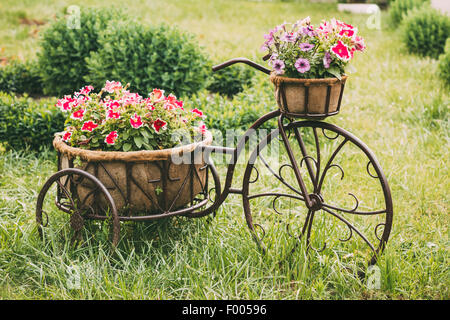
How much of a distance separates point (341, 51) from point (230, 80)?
369 centimetres

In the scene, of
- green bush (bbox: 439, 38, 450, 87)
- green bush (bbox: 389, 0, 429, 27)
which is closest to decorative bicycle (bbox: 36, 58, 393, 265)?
green bush (bbox: 439, 38, 450, 87)

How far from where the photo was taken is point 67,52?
17.5 feet

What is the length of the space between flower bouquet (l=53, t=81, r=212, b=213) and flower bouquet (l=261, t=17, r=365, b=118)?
0.64 metres

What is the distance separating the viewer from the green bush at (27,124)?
13.7ft

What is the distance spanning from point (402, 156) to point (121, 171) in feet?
8.68

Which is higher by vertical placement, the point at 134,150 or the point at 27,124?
the point at 134,150

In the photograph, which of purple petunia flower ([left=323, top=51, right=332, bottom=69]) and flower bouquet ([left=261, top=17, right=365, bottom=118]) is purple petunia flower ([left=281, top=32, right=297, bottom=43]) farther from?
purple petunia flower ([left=323, top=51, right=332, bottom=69])

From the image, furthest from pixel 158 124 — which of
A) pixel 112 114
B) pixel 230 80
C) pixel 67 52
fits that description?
pixel 230 80

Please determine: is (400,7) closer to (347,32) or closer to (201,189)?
(347,32)

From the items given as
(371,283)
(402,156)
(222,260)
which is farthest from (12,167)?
(402,156)

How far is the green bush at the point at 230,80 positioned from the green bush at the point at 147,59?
3.06ft

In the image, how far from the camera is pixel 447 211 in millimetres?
3320
